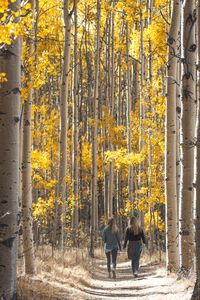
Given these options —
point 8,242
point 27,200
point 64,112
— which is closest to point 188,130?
point 27,200

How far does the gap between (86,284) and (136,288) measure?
112 cm

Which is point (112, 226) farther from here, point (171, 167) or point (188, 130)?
point (188, 130)

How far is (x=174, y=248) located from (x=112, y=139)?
29.3 feet

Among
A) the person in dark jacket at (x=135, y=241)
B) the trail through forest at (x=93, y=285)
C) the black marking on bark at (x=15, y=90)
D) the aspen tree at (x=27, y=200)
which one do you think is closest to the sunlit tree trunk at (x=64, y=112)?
the trail through forest at (x=93, y=285)

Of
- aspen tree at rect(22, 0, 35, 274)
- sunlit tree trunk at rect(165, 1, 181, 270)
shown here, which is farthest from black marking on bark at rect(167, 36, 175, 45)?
aspen tree at rect(22, 0, 35, 274)

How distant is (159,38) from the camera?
10.8 meters

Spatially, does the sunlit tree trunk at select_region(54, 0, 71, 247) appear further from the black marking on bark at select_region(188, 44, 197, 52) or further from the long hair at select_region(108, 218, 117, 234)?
the black marking on bark at select_region(188, 44, 197, 52)

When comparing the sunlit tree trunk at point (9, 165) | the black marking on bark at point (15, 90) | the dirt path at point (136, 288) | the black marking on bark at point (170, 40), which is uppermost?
the black marking on bark at point (170, 40)

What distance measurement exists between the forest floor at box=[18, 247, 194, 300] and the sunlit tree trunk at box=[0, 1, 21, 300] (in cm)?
91

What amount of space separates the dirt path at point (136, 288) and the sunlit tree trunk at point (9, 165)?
1.96m

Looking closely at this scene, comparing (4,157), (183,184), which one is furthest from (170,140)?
(4,157)

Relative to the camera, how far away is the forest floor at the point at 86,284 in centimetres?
563

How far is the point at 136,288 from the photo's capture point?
754 cm

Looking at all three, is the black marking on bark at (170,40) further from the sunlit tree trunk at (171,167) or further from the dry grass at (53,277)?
the dry grass at (53,277)
